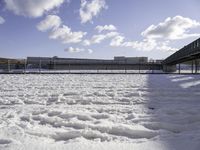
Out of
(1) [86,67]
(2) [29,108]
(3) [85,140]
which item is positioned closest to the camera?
(3) [85,140]

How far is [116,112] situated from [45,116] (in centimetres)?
146

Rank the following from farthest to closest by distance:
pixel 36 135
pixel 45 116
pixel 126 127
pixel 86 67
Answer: pixel 86 67
pixel 45 116
pixel 126 127
pixel 36 135

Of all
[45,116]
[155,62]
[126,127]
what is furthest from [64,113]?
[155,62]

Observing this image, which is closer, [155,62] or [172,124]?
[172,124]

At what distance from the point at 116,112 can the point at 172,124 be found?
1341 mm

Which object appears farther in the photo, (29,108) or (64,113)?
(29,108)

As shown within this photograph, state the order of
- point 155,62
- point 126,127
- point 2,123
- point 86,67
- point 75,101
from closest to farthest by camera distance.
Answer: point 126,127, point 2,123, point 75,101, point 86,67, point 155,62

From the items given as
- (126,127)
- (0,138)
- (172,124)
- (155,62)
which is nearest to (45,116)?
(0,138)

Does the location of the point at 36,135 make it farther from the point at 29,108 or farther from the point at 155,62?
the point at 155,62

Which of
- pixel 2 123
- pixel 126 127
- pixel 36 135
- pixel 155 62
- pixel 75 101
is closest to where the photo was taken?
pixel 36 135

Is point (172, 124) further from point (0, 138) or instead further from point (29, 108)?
point (29, 108)

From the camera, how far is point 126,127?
3869mm

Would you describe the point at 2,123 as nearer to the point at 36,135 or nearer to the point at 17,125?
the point at 17,125

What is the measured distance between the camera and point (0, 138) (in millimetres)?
3422
